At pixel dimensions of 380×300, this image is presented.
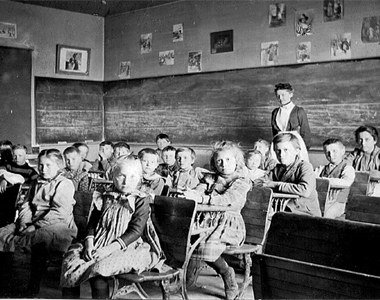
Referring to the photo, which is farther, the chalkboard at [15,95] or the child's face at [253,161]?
the chalkboard at [15,95]

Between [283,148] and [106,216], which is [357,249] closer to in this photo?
[106,216]

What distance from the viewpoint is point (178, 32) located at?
7.05 meters

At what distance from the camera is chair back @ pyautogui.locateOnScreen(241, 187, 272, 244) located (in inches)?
109

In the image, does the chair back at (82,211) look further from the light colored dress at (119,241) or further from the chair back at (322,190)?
the chair back at (322,190)

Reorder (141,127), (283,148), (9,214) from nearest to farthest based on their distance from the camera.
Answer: (9,214), (283,148), (141,127)

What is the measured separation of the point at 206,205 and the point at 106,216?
0.58 metres

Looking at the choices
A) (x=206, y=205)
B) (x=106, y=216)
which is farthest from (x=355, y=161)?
(x=106, y=216)

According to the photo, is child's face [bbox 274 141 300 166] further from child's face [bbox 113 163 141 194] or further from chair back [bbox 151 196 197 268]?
child's face [bbox 113 163 141 194]

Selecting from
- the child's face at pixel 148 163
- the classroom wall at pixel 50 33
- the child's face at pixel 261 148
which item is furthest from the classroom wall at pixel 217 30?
the child's face at pixel 148 163

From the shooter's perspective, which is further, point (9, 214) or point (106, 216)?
point (9, 214)

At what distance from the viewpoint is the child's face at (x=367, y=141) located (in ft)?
15.8

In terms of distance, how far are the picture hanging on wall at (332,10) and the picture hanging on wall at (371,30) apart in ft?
0.97

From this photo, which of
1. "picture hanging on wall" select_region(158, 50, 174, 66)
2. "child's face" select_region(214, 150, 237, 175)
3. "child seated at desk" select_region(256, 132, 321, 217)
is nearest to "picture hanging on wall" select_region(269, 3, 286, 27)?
"picture hanging on wall" select_region(158, 50, 174, 66)

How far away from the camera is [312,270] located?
49.6 inches
